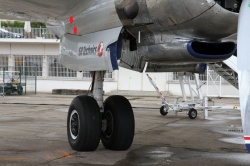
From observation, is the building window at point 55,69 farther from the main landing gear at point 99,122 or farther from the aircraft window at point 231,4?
the aircraft window at point 231,4

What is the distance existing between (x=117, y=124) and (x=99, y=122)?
1.15ft

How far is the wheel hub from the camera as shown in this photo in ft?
26.0

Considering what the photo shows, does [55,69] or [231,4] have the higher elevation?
[55,69]

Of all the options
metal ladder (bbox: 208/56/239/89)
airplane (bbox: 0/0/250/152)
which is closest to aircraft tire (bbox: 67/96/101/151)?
airplane (bbox: 0/0/250/152)

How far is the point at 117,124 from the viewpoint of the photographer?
25.8 ft

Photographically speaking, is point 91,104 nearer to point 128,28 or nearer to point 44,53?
point 128,28

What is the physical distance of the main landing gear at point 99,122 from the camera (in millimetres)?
7648

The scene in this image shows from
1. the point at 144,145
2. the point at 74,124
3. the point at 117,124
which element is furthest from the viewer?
the point at 144,145

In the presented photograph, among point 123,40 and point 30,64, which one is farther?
point 30,64

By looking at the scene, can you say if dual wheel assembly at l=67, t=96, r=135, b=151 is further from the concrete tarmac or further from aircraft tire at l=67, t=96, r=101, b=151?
the concrete tarmac

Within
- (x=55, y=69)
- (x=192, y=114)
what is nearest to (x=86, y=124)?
(x=192, y=114)

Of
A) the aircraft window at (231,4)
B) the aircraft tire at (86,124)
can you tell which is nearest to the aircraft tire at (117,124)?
the aircraft tire at (86,124)

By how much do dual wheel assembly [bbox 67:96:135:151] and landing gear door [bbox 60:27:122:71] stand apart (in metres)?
0.77

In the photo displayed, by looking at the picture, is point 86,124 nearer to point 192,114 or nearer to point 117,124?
point 117,124
